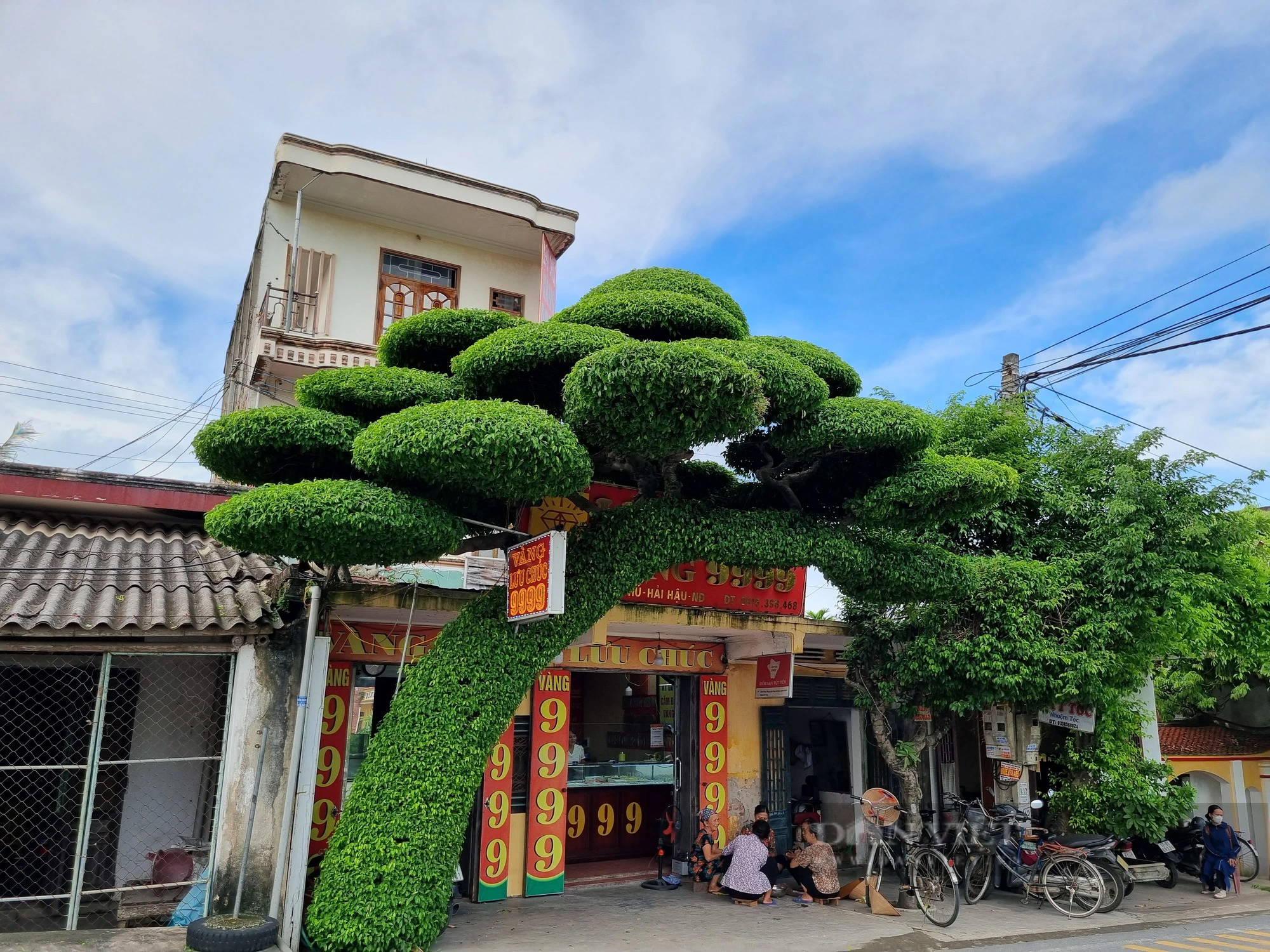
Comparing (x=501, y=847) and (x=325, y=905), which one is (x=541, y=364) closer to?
(x=325, y=905)

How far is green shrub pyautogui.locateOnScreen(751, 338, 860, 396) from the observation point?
348 inches

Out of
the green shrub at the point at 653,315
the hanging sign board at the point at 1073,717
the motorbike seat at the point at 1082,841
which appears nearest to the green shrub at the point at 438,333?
the green shrub at the point at 653,315

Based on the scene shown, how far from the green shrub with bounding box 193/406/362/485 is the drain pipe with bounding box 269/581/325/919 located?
1.09 metres

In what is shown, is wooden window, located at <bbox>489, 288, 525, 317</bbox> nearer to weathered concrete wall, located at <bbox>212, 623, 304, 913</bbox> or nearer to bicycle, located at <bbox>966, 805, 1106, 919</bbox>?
weathered concrete wall, located at <bbox>212, 623, 304, 913</bbox>

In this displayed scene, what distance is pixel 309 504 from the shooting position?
674 cm

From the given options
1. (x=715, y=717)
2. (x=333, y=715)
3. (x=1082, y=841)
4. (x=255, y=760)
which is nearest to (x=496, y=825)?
(x=333, y=715)

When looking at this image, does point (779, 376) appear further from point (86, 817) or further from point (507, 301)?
point (507, 301)

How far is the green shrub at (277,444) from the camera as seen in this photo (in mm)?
7645

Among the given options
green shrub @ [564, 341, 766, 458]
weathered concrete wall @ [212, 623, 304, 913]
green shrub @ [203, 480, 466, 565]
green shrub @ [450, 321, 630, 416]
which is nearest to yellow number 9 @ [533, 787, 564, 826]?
weathered concrete wall @ [212, 623, 304, 913]

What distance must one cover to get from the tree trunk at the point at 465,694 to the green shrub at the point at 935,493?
1.51ft

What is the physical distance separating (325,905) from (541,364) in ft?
15.0

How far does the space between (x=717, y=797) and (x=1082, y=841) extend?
4443 mm

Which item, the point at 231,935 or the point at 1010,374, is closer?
the point at 231,935

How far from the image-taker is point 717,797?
39.6 feet
